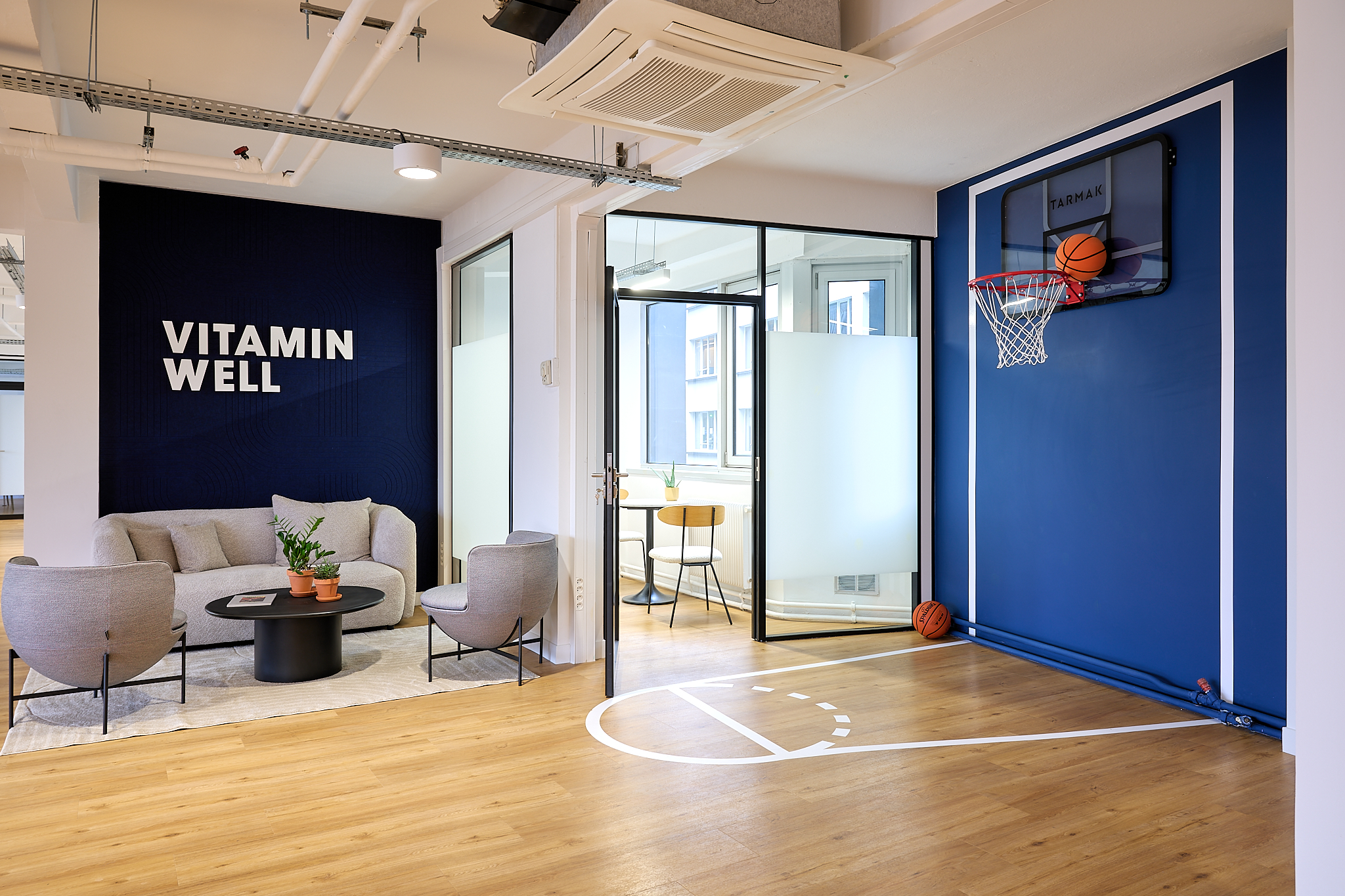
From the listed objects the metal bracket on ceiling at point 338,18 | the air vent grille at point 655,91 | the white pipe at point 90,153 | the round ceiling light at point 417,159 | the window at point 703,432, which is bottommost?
the window at point 703,432

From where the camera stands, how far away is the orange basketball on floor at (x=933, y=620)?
619cm

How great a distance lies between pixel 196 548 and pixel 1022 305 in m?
5.62

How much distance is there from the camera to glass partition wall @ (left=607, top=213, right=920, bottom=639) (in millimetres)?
6008

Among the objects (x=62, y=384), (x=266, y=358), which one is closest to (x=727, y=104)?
(x=266, y=358)

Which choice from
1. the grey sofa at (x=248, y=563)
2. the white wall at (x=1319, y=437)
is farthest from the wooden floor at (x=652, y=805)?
the grey sofa at (x=248, y=563)

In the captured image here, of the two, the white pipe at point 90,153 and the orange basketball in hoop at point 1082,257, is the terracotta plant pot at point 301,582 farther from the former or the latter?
the orange basketball in hoop at point 1082,257

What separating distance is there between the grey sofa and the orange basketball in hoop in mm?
4649

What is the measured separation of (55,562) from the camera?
20.0ft

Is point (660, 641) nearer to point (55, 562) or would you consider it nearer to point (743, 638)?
point (743, 638)

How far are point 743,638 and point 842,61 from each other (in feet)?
13.9

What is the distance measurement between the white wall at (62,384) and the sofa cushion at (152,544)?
43 cm

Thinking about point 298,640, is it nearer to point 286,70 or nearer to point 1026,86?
point 286,70

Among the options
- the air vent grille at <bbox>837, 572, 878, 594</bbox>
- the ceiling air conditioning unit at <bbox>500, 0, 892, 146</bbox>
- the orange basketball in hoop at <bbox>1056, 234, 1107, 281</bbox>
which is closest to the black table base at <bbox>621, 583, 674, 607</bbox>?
the air vent grille at <bbox>837, 572, 878, 594</bbox>

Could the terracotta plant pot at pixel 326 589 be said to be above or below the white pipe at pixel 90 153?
below
